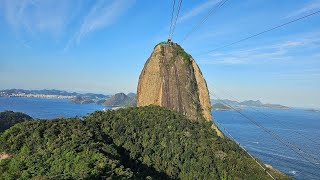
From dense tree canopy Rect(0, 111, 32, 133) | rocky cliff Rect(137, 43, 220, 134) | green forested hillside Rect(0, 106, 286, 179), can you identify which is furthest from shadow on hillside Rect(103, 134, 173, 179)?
dense tree canopy Rect(0, 111, 32, 133)

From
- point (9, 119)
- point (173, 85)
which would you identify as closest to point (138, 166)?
point (173, 85)

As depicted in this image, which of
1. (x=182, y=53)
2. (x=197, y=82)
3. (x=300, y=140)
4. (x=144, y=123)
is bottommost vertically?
(x=300, y=140)

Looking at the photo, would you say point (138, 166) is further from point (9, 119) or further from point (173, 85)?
point (9, 119)

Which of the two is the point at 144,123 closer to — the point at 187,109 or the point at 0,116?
the point at 187,109

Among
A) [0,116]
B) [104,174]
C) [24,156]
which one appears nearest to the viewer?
[104,174]

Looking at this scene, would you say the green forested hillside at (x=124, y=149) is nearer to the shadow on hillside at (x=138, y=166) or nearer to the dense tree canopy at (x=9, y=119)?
the shadow on hillside at (x=138, y=166)

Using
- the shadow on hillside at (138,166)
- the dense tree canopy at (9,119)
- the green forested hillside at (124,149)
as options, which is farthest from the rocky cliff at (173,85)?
the dense tree canopy at (9,119)

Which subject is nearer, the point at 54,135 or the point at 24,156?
the point at 24,156

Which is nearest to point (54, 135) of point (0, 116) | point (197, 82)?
point (197, 82)
